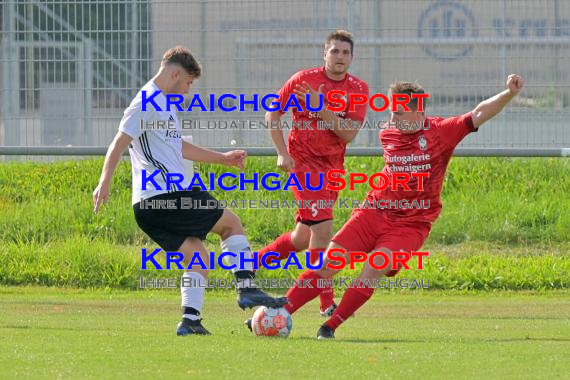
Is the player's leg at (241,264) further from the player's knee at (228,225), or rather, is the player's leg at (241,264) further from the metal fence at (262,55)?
the metal fence at (262,55)

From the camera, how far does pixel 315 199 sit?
34.8 feet

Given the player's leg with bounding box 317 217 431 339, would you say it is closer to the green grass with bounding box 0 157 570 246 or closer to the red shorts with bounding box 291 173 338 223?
the red shorts with bounding box 291 173 338 223

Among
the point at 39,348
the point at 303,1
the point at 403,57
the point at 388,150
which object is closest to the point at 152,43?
the point at 303,1

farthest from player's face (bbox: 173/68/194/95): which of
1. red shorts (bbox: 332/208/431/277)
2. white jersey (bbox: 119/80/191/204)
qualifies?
red shorts (bbox: 332/208/431/277)

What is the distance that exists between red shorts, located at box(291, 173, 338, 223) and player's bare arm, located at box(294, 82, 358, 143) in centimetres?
42

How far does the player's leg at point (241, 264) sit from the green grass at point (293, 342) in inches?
10.9

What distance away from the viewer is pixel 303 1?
1444 centimetres

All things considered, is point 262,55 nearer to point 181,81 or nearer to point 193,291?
point 181,81

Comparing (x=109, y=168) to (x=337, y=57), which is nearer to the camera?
(x=109, y=168)

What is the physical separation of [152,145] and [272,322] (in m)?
1.50

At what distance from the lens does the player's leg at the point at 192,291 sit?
347 inches

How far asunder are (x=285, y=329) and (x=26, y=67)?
23.0 feet

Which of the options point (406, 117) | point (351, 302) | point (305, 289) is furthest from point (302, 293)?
point (406, 117)

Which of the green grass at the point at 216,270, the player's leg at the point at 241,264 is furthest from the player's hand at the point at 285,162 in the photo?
the green grass at the point at 216,270
